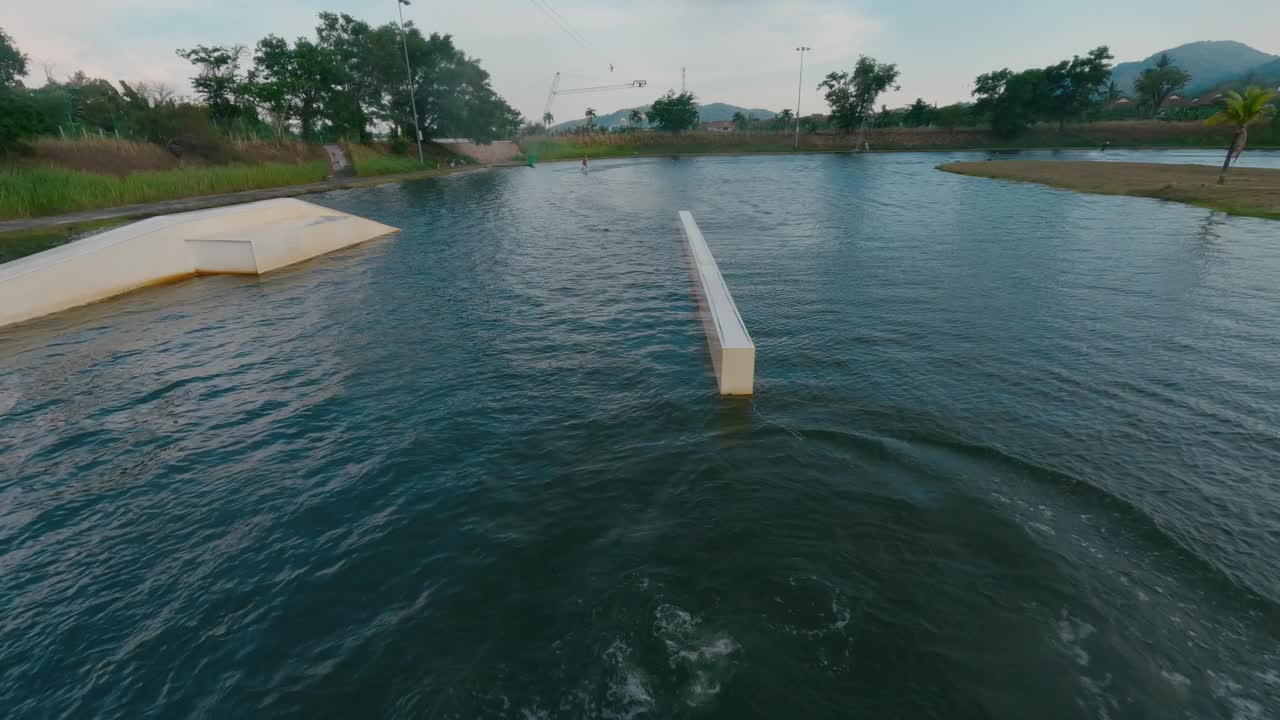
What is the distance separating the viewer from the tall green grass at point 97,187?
84.4 feet

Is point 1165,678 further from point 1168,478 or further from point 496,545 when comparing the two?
point 496,545

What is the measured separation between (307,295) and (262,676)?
15.0 meters

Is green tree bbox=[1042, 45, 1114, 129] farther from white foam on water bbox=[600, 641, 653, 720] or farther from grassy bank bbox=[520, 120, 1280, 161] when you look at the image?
white foam on water bbox=[600, 641, 653, 720]

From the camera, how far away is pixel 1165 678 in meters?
4.64

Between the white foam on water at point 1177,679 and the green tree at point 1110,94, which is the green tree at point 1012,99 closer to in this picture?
the green tree at point 1110,94

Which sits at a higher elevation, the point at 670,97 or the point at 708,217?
the point at 670,97

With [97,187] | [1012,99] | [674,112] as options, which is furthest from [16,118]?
[1012,99]

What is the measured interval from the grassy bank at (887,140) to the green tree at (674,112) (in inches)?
129

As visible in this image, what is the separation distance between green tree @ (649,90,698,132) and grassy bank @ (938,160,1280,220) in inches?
3047

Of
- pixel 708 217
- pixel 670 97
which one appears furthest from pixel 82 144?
pixel 670 97

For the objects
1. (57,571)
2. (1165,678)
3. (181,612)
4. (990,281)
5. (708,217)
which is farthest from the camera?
(708,217)

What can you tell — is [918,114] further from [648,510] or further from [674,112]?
[648,510]

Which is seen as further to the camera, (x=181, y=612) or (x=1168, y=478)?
(x=1168, y=478)

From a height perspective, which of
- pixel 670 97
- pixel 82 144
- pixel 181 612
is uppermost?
pixel 670 97
